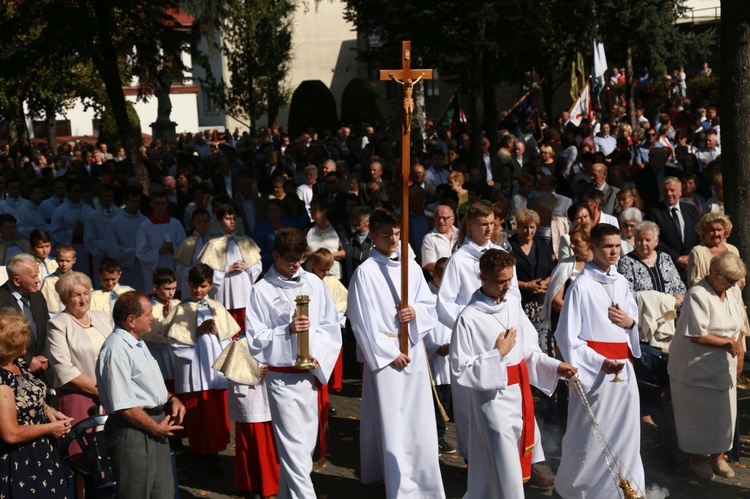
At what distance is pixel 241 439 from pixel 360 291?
1.46 m

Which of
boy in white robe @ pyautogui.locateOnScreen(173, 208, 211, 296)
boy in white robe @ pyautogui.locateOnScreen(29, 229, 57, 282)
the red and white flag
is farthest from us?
the red and white flag

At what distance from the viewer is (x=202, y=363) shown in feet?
27.7

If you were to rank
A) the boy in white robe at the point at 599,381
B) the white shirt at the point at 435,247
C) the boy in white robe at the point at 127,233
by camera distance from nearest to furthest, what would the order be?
1. the boy in white robe at the point at 599,381
2. the white shirt at the point at 435,247
3. the boy in white robe at the point at 127,233

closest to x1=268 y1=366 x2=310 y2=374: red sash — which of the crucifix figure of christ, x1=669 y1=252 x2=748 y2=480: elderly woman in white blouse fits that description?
the crucifix figure of christ

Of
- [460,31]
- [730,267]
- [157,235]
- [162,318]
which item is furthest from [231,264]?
[460,31]

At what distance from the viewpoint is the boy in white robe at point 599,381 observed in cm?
724

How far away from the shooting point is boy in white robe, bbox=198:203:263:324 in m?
10.6

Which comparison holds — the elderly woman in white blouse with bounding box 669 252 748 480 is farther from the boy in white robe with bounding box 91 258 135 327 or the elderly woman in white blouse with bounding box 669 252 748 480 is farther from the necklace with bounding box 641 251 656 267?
the boy in white robe with bounding box 91 258 135 327

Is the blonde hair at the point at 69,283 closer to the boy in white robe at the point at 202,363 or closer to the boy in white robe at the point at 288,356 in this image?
the boy in white robe at the point at 202,363

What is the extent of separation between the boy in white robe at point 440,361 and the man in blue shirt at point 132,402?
284cm

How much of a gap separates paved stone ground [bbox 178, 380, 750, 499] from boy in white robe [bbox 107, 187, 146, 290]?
14.2 ft

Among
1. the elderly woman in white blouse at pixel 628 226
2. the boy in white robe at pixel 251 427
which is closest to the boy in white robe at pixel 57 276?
the boy in white robe at pixel 251 427

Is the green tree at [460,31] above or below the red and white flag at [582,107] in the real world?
above

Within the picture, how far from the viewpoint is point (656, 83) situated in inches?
1210
